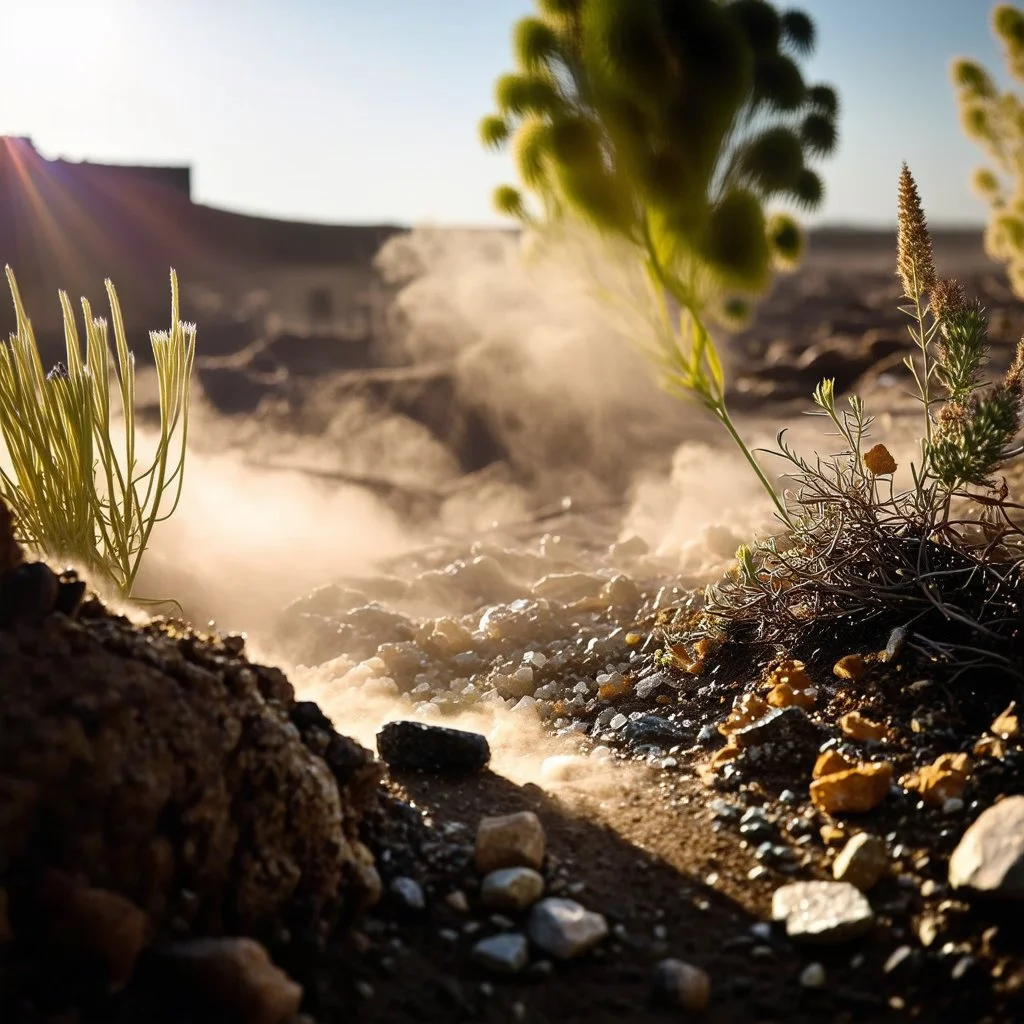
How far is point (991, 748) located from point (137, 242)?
385 inches

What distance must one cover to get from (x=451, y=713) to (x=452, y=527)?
4436mm

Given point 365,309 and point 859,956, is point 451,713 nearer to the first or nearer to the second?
point 859,956

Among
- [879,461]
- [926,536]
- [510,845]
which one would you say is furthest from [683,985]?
[879,461]

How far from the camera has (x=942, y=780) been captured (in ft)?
8.28

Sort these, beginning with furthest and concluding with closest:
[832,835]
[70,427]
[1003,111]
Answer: [1003,111] < [70,427] < [832,835]

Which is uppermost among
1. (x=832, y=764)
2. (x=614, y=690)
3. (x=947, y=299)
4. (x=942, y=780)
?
(x=947, y=299)

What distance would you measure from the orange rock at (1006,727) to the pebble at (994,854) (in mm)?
319

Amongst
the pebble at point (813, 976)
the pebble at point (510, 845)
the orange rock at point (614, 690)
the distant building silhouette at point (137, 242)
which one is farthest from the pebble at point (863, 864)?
the distant building silhouette at point (137, 242)

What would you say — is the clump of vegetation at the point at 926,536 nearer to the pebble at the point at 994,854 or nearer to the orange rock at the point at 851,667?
the orange rock at the point at 851,667

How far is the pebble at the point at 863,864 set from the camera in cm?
233

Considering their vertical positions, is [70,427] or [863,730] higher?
[70,427]

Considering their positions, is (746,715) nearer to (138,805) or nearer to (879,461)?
(879,461)

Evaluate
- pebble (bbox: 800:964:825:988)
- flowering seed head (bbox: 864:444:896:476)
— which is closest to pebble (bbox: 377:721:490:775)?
pebble (bbox: 800:964:825:988)

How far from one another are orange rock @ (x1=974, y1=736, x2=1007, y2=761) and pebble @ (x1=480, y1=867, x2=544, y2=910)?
1.15 meters
